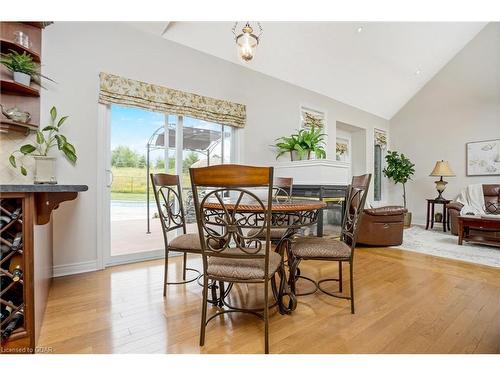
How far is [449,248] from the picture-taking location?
12.1 ft

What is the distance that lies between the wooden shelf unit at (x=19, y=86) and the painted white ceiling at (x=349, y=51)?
3.18ft

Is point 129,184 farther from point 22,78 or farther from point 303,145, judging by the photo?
point 303,145

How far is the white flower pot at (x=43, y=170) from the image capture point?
2152 mm

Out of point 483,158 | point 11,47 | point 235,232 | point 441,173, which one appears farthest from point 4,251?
point 483,158

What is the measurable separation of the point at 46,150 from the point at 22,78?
1.96ft

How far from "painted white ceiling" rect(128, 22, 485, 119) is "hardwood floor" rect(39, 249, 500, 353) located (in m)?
2.80

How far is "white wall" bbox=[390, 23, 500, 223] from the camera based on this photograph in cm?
521

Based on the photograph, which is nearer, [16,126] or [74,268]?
[16,126]

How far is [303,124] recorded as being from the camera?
4.66m

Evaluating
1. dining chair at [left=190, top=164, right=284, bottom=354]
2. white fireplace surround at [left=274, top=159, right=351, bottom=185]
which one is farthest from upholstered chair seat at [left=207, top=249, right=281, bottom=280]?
white fireplace surround at [left=274, top=159, right=351, bottom=185]

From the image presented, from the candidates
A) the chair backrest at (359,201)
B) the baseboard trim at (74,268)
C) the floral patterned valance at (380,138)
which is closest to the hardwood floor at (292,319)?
the baseboard trim at (74,268)
